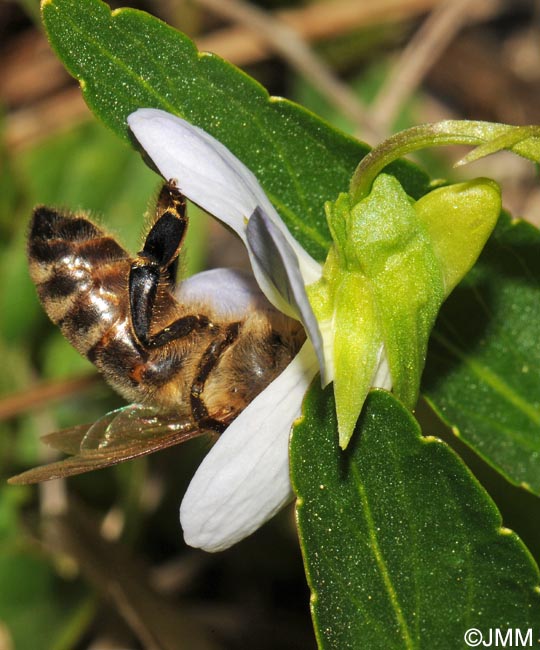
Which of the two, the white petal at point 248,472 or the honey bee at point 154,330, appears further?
the honey bee at point 154,330

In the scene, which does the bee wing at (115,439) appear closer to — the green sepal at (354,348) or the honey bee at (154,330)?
the honey bee at (154,330)

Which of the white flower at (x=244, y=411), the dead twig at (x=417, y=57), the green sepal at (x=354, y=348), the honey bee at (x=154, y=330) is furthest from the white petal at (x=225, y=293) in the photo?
the dead twig at (x=417, y=57)

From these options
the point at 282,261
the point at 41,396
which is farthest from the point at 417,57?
the point at 282,261

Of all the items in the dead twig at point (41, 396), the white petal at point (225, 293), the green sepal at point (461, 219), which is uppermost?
the green sepal at point (461, 219)

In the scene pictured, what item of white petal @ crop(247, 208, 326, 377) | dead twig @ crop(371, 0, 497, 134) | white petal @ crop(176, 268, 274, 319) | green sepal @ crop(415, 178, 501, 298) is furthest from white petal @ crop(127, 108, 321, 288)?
dead twig @ crop(371, 0, 497, 134)

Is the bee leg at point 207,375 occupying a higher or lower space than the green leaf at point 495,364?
lower

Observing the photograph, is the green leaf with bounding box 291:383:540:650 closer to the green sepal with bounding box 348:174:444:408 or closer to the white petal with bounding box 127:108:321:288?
the green sepal with bounding box 348:174:444:408
